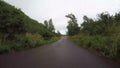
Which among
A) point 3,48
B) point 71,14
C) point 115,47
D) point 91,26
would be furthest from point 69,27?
point 115,47

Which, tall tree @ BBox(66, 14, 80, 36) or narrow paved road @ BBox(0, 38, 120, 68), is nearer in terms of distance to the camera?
narrow paved road @ BBox(0, 38, 120, 68)

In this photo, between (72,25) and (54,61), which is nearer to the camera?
(54,61)

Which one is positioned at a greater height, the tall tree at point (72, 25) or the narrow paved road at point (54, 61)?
the tall tree at point (72, 25)

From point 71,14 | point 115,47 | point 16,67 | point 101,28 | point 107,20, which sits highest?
point 71,14

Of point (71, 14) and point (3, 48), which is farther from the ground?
point (71, 14)

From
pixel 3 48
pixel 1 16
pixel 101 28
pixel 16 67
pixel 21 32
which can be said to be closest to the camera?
pixel 16 67

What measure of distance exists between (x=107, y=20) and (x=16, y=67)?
45.8 ft

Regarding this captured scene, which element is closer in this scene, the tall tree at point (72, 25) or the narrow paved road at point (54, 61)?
the narrow paved road at point (54, 61)

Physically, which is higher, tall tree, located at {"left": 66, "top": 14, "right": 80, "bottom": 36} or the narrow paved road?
tall tree, located at {"left": 66, "top": 14, "right": 80, "bottom": 36}

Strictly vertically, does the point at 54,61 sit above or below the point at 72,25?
below

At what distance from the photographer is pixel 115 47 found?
780 cm

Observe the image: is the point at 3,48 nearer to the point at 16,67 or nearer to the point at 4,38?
the point at 4,38

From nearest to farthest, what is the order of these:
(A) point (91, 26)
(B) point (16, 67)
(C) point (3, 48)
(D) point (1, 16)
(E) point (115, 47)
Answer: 1. (B) point (16, 67)
2. (E) point (115, 47)
3. (C) point (3, 48)
4. (D) point (1, 16)
5. (A) point (91, 26)

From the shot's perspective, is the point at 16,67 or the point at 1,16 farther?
the point at 1,16
